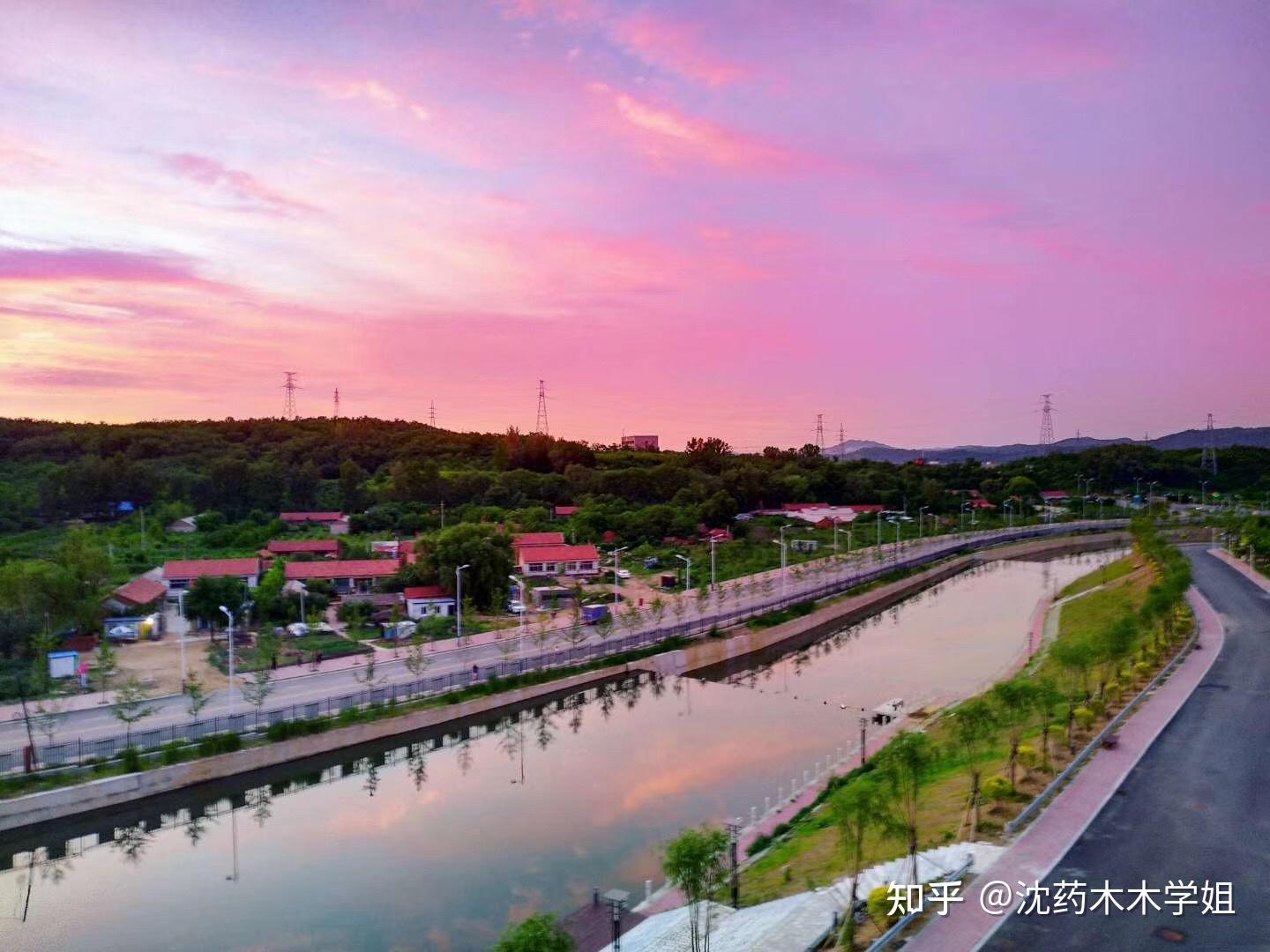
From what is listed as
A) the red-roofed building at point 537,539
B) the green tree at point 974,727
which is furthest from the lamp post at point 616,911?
the red-roofed building at point 537,539

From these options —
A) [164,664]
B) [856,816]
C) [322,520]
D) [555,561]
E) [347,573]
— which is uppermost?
[322,520]

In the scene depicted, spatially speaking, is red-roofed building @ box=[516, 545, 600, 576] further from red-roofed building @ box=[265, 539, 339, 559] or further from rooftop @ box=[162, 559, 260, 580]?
rooftop @ box=[162, 559, 260, 580]

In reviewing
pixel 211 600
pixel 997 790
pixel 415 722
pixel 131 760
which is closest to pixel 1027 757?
pixel 997 790

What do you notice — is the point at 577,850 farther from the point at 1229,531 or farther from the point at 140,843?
the point at 1229,531

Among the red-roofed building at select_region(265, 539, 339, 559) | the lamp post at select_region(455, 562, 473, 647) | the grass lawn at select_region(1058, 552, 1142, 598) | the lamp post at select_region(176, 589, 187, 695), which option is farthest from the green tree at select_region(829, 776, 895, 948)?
the red-roofed building at select_region(265, 539, 339, 559)

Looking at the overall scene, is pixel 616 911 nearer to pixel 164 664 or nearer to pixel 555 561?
pixel 164 664

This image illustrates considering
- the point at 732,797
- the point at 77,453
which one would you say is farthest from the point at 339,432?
the point at 732,797
